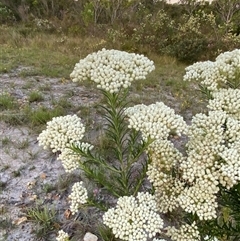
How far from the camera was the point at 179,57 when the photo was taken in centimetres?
855

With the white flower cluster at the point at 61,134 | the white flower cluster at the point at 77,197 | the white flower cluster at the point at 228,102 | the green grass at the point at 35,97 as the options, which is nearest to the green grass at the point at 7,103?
the green grass at the point at 35,97

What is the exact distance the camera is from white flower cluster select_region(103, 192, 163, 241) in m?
1.25

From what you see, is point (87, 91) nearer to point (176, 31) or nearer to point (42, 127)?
point (42, 127)

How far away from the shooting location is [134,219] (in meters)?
1.26

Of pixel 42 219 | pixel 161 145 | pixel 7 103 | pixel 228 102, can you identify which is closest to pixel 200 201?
pixel 161 145

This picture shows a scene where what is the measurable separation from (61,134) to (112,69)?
1.17 feet

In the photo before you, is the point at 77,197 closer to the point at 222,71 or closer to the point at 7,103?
the point at 222,71

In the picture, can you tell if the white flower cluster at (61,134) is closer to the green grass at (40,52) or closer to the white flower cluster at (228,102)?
the white flower cluster at (228,102)

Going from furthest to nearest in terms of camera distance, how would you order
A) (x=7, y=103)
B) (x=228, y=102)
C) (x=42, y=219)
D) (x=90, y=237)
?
1. (x=7, y=103)
2. (x=42, y=219)
3. (x=90, y=237)
4. (x=228, y=102)

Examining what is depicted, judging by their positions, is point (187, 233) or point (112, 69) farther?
point (187, 233)

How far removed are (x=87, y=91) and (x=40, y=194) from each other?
2567 millimetres

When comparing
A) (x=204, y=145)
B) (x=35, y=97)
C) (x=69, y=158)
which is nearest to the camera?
(x=204, y=145)

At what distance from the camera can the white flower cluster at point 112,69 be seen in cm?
127

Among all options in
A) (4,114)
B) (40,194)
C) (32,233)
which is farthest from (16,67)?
(32,233)
